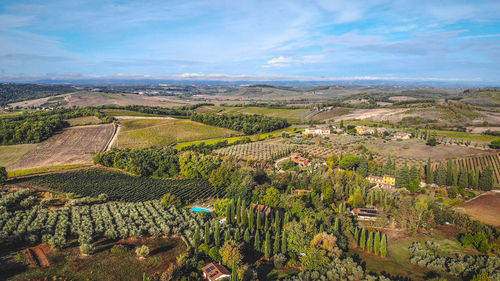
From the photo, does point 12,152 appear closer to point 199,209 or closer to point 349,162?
point 199,209

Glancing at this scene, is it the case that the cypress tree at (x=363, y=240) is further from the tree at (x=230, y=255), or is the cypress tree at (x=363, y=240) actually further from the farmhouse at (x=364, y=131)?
the farmhouse at (x=364, y=131)

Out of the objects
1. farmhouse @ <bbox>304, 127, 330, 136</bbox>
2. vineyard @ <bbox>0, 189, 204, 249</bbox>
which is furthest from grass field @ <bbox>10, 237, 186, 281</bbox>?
farmhouse @ <bbox>304, 127, 330, 136</bbox>

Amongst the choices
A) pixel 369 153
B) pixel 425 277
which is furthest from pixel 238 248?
pixel 369 153

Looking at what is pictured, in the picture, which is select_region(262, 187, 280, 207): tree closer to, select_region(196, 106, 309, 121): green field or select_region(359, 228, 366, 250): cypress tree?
select_region(359, 228, 366, 250): cypress tree

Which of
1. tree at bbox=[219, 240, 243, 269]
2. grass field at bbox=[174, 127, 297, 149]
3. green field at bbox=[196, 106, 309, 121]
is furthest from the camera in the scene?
green field at bbox=[196, 106, 309, 121]

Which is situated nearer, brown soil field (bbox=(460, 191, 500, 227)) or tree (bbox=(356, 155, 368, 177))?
brown soil field (bbox=(460, 191, 500, 227))

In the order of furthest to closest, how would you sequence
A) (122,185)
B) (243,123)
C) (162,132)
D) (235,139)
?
(243,123)
(235,139)
(162,132)
(122,185)

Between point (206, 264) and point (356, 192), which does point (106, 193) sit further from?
point (356, 192)

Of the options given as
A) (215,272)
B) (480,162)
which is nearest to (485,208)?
(480,162)
